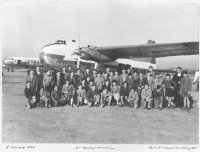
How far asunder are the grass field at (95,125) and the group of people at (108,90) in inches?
7.9

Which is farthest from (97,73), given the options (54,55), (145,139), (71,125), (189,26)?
(54,55)

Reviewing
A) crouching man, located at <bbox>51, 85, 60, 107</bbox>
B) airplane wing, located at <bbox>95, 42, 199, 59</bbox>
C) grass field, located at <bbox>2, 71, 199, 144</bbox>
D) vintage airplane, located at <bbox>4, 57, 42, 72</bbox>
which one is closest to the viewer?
grass field, located at <bbox>2, 71, 199, 144</bbox>

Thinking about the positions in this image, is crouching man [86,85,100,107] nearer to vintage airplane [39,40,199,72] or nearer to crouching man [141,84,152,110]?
crouching man [141,84,152,110]

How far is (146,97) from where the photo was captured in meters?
5.95

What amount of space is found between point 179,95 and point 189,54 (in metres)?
1.25

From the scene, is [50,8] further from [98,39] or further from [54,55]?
[54,55]

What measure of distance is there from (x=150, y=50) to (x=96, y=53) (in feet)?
5.47

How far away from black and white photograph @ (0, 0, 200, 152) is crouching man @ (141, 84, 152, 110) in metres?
0.02

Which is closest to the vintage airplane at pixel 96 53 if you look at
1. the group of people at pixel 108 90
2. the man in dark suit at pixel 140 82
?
the group of people at pixel 108 90

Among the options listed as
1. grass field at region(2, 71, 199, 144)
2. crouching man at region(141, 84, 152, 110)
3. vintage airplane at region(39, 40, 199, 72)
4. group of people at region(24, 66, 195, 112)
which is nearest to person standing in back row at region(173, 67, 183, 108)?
group of people at region(24, 66, 195, 112)

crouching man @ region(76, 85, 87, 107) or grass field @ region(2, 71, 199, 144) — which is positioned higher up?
crouching man @ region(76, 85, 87, 107)

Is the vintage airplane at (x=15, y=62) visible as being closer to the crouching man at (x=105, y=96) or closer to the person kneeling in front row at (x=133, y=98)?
the crouching man at (x=105, y=96)

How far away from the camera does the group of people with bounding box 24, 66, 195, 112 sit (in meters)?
5.92

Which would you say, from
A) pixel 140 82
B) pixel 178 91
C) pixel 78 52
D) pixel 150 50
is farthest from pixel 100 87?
pixel 150 50
